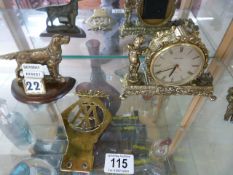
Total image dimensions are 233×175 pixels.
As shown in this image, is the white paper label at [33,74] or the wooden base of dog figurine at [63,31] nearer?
the white paper label at [33,74]

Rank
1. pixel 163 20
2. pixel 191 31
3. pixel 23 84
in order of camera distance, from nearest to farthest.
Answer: pixel 191 31
pixel 23 84
pixel 163 20

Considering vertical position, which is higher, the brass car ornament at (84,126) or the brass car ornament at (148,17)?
the brass car ornament at (148,17)

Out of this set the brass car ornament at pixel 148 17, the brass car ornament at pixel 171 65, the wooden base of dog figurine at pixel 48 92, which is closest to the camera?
the brass car ornament at pixel 171 65

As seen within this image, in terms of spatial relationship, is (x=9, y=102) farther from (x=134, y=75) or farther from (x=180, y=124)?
(x=180, y=124)

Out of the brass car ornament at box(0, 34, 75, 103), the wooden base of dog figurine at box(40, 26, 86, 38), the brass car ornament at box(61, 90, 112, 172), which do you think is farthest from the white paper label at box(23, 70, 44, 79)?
the wooden base of dog figurine at box(40, 26, 86, 38)

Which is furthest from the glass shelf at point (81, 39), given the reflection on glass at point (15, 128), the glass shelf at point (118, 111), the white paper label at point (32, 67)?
the reflection on glass at point (15, 128)

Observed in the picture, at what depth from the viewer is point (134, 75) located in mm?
602

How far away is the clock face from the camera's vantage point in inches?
20.3

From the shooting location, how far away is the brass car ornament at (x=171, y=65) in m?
0.51

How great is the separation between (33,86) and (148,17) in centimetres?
44

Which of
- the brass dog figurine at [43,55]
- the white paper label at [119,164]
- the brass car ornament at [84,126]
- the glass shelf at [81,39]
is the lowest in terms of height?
the white paper label at [119,164]

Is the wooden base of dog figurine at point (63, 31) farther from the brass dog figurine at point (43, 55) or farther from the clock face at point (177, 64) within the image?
the clock face at point (177, 64)

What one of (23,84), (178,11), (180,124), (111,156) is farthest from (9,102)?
(178,11)

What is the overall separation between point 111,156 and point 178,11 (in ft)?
2.02
